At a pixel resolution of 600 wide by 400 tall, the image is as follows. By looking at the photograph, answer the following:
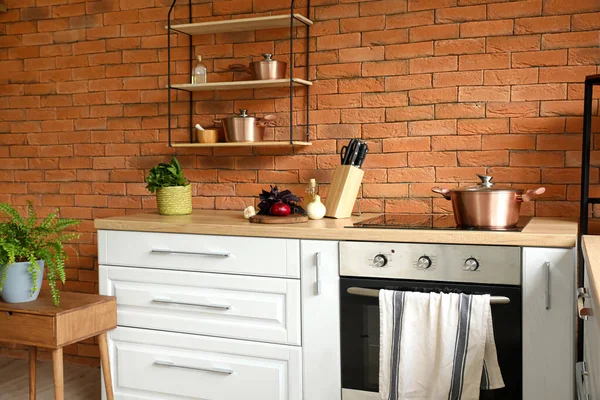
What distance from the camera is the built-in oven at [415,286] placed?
2.41 meters

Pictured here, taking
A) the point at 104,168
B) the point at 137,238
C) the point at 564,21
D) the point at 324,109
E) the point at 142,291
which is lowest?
the point at 142,291

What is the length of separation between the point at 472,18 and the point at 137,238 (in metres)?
1.80

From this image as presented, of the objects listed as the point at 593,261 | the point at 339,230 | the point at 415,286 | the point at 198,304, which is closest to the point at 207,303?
the point at 198,304

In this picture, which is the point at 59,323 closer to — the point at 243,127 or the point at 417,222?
the point at 243,127

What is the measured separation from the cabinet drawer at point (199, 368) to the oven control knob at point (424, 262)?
0.63m

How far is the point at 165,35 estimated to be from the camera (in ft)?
12.1

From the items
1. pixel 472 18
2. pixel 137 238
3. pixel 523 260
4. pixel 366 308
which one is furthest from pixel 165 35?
pixel 523 260

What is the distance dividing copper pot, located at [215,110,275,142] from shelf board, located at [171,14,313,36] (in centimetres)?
44

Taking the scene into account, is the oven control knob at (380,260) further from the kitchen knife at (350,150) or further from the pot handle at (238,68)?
the pot handle at (238,68)

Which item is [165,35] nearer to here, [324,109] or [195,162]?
[195,162]

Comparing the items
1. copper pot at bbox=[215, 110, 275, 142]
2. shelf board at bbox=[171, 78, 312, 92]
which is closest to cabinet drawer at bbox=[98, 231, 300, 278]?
copper pot at bbox=[215, 110, 275, 142]

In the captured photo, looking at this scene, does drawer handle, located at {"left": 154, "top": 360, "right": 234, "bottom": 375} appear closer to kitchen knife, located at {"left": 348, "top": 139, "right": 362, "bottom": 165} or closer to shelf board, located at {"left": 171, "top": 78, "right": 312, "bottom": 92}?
kitchen knife, located at {"left": 348, "top": 139, "right": 362, "bottom": 165}

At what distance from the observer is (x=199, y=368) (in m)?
2.94

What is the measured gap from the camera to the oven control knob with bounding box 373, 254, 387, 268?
2576 millimetres
